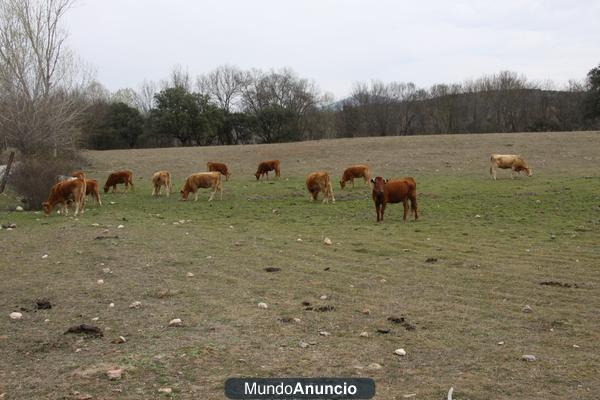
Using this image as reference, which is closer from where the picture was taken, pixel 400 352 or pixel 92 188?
pixel 400 352

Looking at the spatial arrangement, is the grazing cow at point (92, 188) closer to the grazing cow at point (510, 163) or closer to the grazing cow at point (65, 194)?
the grazing cow at point (65, 194)

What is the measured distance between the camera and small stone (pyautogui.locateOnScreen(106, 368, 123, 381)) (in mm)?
5309

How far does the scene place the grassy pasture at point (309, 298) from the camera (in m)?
5.51

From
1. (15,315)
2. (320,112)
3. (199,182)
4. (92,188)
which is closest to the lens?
(15,315)

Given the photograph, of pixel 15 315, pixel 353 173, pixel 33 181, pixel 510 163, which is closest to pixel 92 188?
pixel 33 181

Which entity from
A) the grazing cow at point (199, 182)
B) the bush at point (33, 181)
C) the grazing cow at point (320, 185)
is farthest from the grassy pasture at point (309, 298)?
the grazing cow at point (199, 182)

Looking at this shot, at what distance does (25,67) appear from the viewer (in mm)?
38000

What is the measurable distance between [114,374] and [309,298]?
11.3 ft

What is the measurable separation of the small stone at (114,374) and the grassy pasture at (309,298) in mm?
55

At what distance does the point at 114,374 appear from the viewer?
5.34m

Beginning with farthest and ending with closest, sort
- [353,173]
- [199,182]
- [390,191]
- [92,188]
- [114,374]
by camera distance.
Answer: [353,173]
[199,182]
[92,188]
[390,191]
[114,374]

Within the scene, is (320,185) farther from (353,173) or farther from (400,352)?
(400,352)

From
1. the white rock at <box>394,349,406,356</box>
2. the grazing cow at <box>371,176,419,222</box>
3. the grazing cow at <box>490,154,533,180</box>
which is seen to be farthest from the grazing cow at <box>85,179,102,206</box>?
the grazing cow at <box>490,154,533,180</box>

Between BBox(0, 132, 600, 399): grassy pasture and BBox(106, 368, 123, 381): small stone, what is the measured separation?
0.18 feet
